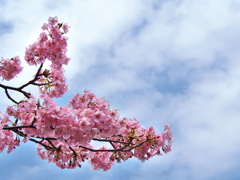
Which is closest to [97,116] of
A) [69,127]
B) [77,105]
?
[69,127]

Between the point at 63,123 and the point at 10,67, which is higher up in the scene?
the point at 10,67

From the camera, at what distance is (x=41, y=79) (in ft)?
35.0

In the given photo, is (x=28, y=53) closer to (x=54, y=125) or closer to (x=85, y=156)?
(x=85, y=156)

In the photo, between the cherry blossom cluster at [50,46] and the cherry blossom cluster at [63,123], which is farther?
the cherry blossom cluster at [50,46]

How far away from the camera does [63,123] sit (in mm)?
6441

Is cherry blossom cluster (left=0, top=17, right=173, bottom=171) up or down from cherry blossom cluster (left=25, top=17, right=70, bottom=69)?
down

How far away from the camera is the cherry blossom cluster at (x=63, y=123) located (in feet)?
21.3

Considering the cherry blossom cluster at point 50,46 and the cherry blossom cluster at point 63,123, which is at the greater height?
the cherry blossom cluster at point 50,46

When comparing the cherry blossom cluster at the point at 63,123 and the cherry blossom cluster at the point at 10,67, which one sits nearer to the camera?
the cherry blossom cluster at the point at 63,123

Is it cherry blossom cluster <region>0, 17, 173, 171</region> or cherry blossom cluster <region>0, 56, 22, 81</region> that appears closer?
cherry blossom cluster <region>0, 17, 173, 171</region>

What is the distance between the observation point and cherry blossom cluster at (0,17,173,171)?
21.3ft

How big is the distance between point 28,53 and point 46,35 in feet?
2.63

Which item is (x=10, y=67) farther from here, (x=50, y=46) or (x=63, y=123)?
(x=63, y=123)

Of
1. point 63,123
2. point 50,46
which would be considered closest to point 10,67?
point 50,46
